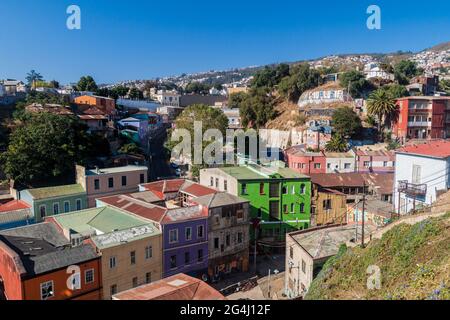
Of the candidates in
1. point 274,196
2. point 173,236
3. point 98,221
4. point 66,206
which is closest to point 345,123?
point 274,196

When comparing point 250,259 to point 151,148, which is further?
point 151,148

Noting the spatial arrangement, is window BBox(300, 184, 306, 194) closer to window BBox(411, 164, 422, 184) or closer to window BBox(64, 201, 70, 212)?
window BBox(411, 164, 422, 184)

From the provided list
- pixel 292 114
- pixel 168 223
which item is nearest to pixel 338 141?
pixel 292 114

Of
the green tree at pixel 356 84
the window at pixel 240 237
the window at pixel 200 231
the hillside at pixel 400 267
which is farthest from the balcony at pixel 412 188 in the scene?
the green tree at pixel 356 84

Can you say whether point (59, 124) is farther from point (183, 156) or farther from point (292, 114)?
point (292, 114)

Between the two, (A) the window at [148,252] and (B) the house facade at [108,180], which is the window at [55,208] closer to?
(B) the house facade at [108,180]
